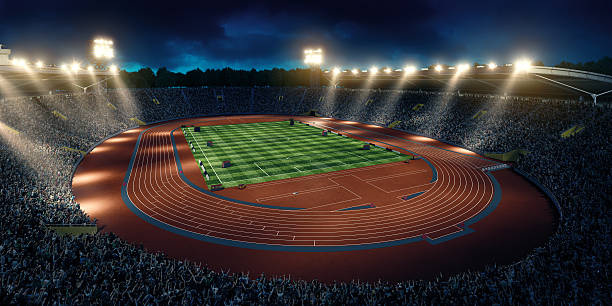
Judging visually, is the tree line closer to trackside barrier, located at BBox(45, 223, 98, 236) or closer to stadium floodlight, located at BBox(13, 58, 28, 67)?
stadium floodlight, located at BBox(13, 58, 28, 67)

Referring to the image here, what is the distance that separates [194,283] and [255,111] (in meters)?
60.2

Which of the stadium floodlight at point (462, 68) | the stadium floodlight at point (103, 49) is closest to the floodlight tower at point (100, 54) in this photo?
the stadium floodlight at point (103, 49)

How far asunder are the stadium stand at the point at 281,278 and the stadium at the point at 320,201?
8 cm

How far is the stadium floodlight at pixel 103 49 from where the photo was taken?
180ft

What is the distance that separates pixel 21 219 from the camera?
13648mm

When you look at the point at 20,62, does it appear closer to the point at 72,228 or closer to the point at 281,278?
the point at 72,228

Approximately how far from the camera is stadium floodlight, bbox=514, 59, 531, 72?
3272 cm

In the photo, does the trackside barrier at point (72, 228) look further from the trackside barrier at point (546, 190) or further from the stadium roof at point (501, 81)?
the stadium roof at point (501, 81)

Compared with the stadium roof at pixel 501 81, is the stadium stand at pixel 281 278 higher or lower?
lower

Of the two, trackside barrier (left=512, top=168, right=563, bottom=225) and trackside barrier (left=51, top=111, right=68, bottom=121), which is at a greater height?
trackside barrier (left=51, top=111, right=68, bottom=121)

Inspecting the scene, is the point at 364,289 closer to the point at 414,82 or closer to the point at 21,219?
the point at 21,219

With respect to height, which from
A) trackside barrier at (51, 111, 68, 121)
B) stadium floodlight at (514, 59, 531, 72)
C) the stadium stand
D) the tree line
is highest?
the tree line

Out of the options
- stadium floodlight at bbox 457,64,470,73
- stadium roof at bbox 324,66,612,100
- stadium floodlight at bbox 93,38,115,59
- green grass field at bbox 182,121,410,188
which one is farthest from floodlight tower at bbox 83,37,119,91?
stadium floodlight at bbox 457,64,470,73

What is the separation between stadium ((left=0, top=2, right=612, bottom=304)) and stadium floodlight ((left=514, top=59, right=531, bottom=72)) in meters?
0.57
